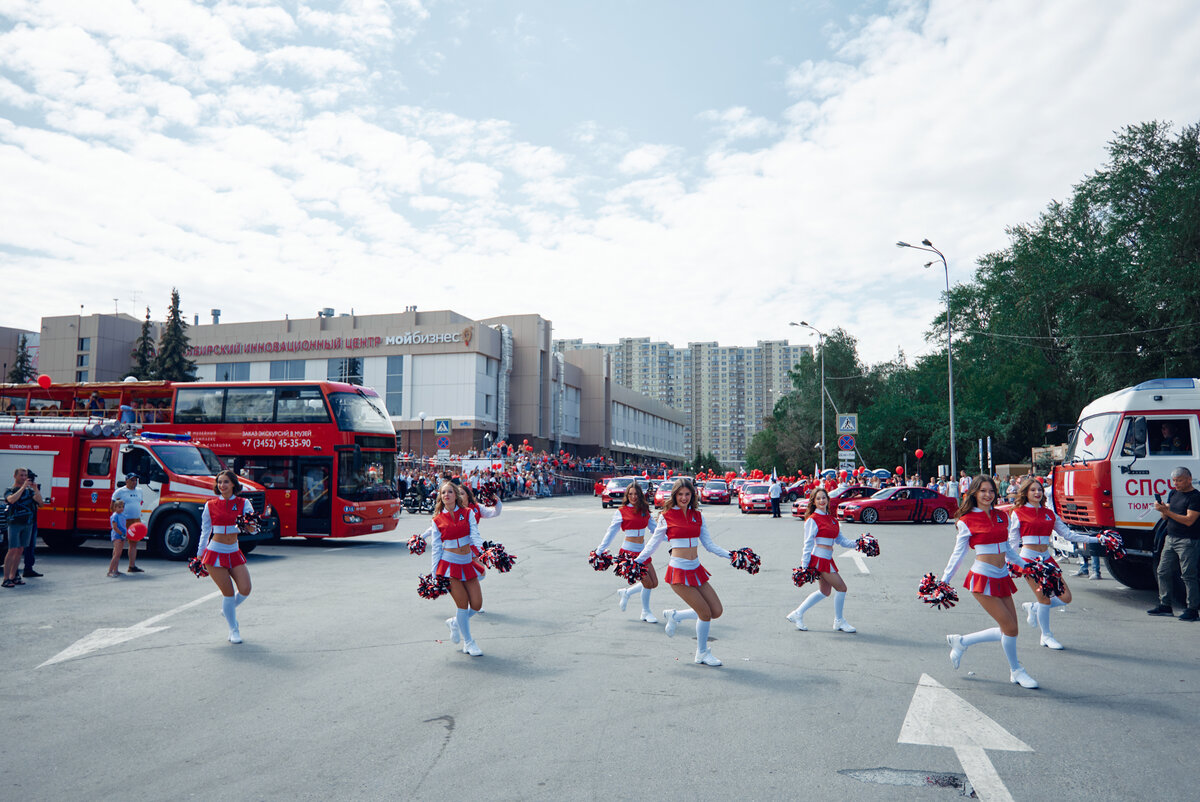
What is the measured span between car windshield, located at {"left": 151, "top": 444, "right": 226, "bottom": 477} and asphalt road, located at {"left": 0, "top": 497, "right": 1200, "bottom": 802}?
5370 mm

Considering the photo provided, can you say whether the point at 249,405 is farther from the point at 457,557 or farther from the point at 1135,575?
the point at 1135,575

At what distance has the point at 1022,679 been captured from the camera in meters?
6.42

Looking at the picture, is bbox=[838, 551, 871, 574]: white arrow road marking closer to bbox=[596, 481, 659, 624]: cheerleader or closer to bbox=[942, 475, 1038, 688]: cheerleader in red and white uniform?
bbox=[596, 481, 659, 624]: cheerleader

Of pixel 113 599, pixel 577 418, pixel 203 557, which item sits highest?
pixel 577 418

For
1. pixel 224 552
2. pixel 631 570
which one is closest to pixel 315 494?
pixel 224 552

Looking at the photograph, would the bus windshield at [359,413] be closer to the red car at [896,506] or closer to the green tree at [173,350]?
the red car at [896,506]

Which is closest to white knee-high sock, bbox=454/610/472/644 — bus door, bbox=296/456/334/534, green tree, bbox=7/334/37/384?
bus door, bbox=296/456/334/534

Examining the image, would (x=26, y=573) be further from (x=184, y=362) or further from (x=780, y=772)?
(x=184, y=362)

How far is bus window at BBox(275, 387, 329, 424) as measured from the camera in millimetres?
18812

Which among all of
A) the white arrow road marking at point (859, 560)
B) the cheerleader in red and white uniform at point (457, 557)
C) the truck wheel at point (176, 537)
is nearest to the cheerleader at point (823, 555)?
the cheerleader in red and white uniform at point (457, 557)

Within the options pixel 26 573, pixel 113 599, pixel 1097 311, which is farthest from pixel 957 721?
pixel 1097 311

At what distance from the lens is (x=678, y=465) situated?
127 metres

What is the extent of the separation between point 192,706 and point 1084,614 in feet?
32.4

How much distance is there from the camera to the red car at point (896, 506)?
1124 inches
